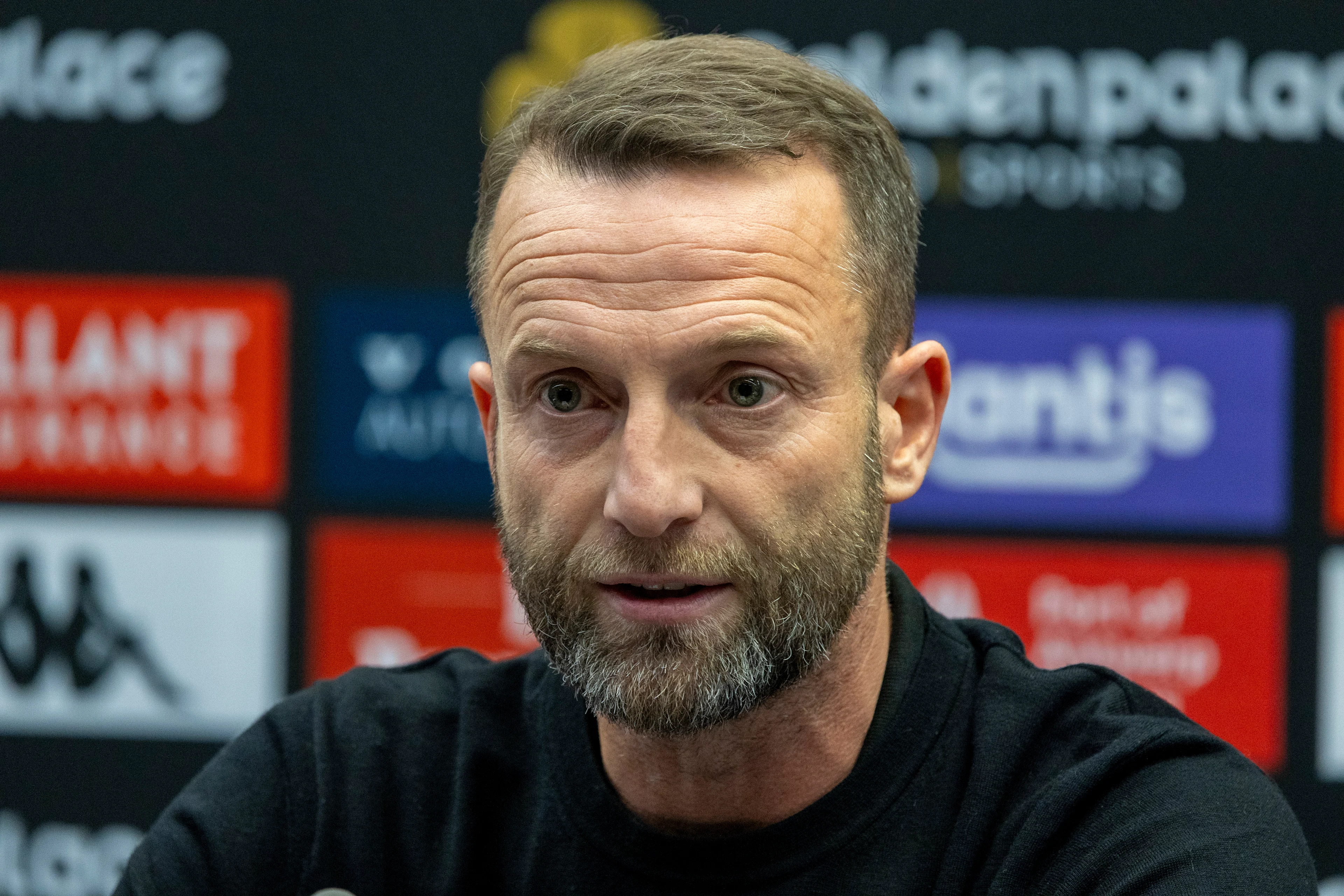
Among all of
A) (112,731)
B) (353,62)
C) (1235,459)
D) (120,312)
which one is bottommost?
(112,731)

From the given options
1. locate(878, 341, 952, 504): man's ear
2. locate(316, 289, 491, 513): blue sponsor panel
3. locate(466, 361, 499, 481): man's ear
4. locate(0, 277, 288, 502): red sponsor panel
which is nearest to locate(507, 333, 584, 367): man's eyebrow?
locate(466, 361, 499, 481): man's ear

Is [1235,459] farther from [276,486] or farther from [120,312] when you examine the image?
[120,312]

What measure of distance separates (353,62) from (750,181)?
1.48m

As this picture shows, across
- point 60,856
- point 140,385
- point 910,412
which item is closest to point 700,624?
point 910,412

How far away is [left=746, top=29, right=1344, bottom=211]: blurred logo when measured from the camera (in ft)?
7.61

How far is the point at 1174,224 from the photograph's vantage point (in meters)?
2.33

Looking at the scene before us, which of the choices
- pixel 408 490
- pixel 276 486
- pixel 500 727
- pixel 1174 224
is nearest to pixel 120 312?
pixel 276 486

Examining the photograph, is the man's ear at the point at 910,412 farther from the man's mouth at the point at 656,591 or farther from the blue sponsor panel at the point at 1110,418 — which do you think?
the blue sponsor panel at the point at 1110,418

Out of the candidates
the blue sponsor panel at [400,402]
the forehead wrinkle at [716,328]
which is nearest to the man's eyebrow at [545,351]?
the forehead wrinkle at [716,328]

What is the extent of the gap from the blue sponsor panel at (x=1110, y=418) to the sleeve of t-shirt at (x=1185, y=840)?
1266mm

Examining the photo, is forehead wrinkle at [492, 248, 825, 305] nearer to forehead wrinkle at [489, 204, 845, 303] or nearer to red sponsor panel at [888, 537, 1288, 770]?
forehead wrinkle at [489, 204, 845, 303]

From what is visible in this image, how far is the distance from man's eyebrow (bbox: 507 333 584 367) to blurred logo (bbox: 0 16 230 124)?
60.5 inches

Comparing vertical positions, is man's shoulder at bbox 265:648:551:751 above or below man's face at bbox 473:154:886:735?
below

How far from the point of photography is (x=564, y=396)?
3.83ft
